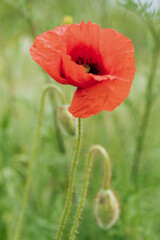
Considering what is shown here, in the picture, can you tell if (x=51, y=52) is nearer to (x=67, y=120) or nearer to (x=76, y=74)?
(x=76, y=74)

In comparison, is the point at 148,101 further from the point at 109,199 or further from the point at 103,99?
the point at 103,99

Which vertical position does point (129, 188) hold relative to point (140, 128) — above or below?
below

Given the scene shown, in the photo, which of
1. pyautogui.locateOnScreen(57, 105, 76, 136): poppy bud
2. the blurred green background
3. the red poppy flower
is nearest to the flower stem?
the blurred green background

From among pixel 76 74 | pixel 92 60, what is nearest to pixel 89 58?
pixel 92 60

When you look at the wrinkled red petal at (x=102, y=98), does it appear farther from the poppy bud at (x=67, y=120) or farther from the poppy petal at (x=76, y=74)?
the poppy bud at (x=67, y=120)

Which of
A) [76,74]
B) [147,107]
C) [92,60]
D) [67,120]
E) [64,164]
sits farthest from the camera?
[64,164]

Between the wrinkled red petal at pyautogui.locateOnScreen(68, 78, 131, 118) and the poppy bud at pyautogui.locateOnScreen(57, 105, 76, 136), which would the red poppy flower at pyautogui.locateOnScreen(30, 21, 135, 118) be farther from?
the poppy bud at pyautogui.locateOnScreen(57, 105, 76, 136)

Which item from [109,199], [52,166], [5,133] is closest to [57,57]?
[109,199]
